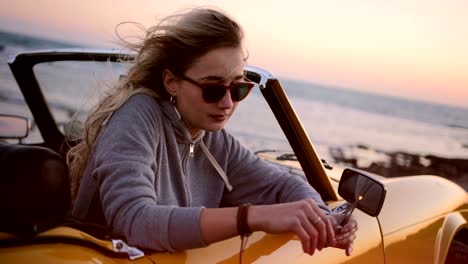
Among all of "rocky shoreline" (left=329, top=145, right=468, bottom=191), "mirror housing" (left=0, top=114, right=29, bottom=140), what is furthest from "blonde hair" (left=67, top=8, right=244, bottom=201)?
"rocky shoreline" (left=329, top=145, right=468, bottom=191)

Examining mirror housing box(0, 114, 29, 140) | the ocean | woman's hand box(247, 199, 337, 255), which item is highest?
woman's hand box(247, 199, 337, 255)

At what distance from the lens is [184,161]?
229cm

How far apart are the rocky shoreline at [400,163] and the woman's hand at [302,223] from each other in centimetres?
1448

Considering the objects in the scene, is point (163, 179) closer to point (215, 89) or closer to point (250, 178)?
point (215, 89)

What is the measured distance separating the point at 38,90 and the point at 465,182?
48.2 feet

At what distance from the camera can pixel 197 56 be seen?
219 cm

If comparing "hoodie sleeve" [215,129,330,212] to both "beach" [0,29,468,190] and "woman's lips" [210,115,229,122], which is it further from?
"beach" [0,29,468,190]

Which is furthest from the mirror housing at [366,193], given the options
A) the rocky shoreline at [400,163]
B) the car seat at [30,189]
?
the rocky shoreline at [400,163]

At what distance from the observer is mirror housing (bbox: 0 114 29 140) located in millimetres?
3083

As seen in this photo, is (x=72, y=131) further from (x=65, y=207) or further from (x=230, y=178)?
(x=65, y=207)

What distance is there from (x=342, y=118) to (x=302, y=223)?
34773mm

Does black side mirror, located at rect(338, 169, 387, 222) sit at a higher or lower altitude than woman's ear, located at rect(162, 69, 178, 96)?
lower

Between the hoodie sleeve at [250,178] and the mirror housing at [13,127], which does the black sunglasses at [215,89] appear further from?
the mirror housing at [13,127]

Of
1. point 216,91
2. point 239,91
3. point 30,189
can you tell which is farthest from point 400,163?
point 30,189
